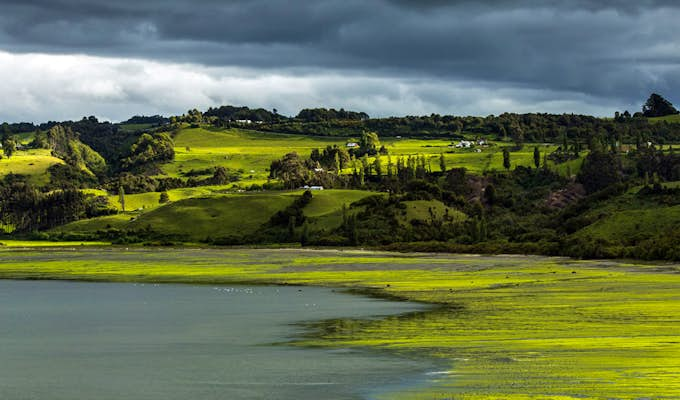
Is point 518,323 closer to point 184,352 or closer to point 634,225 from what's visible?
point 184,352

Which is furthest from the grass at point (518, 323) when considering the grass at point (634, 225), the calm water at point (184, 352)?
the grass at point (634, 225)

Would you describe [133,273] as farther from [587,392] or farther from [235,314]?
[587,392]

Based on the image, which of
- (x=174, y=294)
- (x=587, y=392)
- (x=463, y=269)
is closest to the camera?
(x=587, y=392)

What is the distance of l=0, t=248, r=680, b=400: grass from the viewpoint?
34.0 metres

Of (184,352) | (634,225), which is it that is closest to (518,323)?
(184,352)

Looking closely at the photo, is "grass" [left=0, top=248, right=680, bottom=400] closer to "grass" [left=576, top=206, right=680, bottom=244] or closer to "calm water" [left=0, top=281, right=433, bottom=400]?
"calm water" [left=0, top=281, right=433, bottom=400]

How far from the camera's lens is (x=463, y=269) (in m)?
116

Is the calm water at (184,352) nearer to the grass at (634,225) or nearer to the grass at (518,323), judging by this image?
the grass at (518,323)

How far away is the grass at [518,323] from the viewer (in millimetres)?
34031

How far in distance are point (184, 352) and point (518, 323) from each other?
1857cm

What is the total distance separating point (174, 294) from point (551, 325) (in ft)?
151

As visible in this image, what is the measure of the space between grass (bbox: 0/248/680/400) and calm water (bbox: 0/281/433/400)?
3044 millimetres

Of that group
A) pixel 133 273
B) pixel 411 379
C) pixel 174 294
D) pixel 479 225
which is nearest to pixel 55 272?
pixel 133 273

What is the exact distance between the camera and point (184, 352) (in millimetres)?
46688
